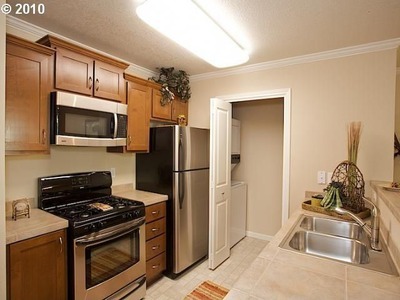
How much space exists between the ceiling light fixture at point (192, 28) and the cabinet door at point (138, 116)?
813 mm

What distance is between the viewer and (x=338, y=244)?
1.44 metres

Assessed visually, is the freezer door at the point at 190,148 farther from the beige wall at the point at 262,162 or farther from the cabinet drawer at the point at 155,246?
the beige wall at the point at 262,162

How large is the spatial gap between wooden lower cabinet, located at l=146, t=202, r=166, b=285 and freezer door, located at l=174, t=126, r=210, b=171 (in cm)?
50

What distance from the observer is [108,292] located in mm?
1856

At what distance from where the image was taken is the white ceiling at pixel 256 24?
1627mm

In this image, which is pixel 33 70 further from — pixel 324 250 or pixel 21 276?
pixel 324 250

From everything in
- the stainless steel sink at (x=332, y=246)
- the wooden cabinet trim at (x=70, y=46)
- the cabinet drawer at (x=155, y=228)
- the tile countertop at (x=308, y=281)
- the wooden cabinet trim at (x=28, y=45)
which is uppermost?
the wooden cabinet trim at (x=70, y=46)

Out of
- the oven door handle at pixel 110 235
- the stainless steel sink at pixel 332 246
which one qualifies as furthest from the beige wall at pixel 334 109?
the oven door handle at pixel 110 235

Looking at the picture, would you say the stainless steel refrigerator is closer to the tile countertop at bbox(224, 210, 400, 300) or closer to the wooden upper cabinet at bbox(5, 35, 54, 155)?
the wooden upper cabinet at bbox(5, 35, 54, 155)

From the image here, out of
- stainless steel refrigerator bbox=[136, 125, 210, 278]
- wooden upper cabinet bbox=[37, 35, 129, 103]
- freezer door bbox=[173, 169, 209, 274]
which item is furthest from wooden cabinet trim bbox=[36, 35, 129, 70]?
freezer door bbox=[173, 169, 209, 274]

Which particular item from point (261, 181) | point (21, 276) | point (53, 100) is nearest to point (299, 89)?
point (261, 181)

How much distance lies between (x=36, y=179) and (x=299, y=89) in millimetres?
2768

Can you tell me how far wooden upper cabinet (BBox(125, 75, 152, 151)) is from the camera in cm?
243

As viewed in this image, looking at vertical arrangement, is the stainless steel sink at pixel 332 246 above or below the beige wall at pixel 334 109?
below
